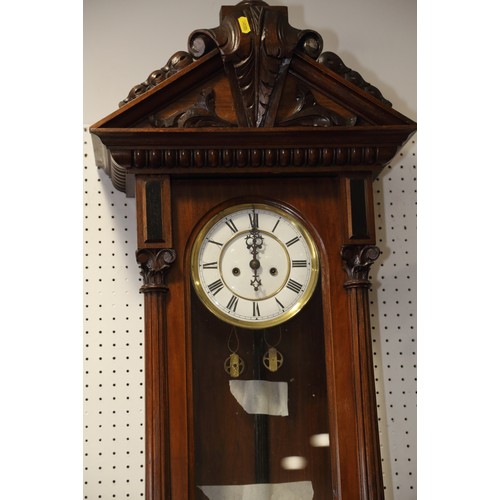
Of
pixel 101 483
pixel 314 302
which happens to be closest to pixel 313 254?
pixel 314 302

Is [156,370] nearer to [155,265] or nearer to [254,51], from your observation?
→ [155,265]

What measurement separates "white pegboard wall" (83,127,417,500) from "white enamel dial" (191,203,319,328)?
1.21 ft

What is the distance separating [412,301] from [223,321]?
2.04 feet

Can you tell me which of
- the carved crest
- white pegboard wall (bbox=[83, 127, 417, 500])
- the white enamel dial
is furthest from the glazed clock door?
white pegboard wall (bbox=[83, 127, 417, 500])

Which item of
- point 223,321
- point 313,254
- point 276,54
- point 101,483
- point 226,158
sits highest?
point 276,54

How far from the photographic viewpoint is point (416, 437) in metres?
2.31

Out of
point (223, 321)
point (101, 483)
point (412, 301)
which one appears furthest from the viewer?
point (412, 301)

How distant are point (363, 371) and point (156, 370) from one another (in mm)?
427

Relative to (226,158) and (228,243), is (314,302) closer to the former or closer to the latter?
(228,243)

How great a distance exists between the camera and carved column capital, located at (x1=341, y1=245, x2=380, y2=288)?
1.98m

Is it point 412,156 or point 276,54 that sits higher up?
point 276,54

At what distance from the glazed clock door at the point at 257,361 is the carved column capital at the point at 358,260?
6cm

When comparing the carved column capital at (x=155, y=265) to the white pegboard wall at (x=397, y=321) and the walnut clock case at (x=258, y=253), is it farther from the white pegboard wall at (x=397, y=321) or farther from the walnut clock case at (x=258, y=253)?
the white pegboard wall at (x=397, y=321)

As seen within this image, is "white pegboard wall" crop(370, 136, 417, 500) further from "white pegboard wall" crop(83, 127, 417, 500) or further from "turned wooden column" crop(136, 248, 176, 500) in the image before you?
"turned wooden column" crop(136, 248, 176, 500)
